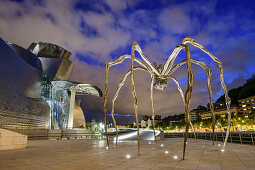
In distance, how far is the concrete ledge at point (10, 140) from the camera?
819 cm

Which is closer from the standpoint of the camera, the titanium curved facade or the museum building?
the titanium curved facade

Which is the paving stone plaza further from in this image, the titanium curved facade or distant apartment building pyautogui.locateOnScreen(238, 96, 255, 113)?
distant apartment building pyautogui.locateOnScreen(238, 96, 255, 113)

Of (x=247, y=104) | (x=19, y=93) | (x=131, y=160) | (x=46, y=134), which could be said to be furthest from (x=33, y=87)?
(x=247, y=104)

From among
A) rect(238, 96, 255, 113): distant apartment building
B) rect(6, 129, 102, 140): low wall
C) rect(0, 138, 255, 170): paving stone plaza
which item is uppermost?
rect(238, 96, 255, 113): distant apartment building

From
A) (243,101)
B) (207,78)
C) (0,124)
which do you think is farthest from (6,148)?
(243,101)

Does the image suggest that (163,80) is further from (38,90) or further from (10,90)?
(38,90)

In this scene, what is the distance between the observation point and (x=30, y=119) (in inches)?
1362

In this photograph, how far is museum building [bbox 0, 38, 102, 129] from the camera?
29.0 m

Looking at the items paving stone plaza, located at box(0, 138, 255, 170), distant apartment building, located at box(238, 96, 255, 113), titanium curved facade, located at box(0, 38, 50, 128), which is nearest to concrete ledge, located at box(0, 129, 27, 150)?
paving stone plaza, located at box(0, 138, 255, 170)

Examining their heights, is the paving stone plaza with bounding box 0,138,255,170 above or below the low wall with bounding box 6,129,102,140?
above

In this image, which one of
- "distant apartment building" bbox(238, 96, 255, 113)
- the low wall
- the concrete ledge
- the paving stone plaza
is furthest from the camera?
"distant apartment building" bbox(238, 96, 255, 113)

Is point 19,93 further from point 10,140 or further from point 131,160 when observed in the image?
point 131,160

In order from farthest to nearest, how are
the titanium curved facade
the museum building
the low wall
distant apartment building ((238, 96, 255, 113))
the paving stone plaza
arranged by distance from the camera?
distant apartment building ((238, 96, 255, 113)) < the museum building < the titanium curved facade < the low wall < the paving stone plaza

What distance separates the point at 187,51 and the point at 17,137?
33.5 feet
